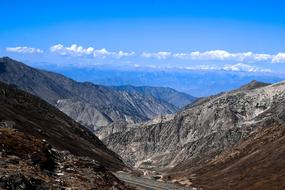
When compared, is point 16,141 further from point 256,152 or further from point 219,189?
point 256,152

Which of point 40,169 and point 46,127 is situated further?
point 46,127

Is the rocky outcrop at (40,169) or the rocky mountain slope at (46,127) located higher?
the rocky outcrop at (40,169)

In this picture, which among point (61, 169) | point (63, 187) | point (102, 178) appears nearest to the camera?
point (63, 187)

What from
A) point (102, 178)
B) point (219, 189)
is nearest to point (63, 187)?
point (102, 178)

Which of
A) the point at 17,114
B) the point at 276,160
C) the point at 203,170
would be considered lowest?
the point at 203,170

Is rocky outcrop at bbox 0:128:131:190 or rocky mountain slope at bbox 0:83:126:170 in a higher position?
rocky outcrop at bbox 0:128:131:190

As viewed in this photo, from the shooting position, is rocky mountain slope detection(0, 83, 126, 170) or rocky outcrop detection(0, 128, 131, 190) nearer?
rocky outcrop detection(0, 128, 131, 190)

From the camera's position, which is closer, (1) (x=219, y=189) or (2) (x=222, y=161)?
(1) (x=219, y=189)

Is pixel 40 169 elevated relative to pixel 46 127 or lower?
elevated

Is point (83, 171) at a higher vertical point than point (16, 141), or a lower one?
lower

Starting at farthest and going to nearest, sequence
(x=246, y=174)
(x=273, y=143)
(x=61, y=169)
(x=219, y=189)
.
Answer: (x=273, y=143) < (x=246, y=174) < (x=219, y=189) < (x=61, y=169)

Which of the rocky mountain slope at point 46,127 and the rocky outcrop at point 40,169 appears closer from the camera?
the rocky outcrop at point 40,169
